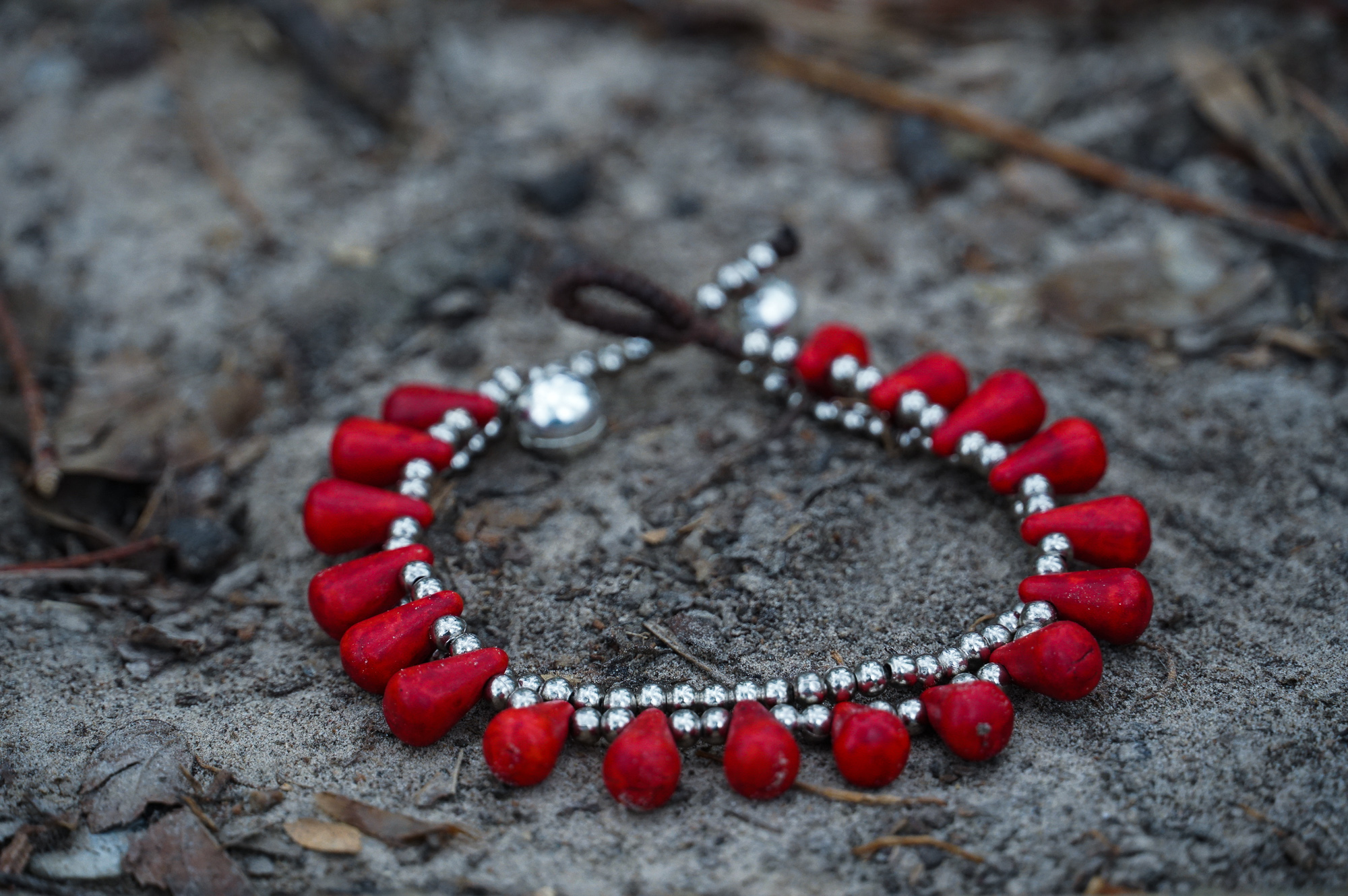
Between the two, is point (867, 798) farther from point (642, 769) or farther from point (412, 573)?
point (412, 573)

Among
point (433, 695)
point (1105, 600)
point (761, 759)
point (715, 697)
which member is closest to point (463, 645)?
point (433, 695)

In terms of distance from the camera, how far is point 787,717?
1.85 meters

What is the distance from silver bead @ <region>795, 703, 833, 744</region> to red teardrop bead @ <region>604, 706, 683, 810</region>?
0.72ft

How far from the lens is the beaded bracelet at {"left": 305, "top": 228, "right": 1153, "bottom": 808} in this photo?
1.78 meters

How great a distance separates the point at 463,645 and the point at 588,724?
0.28m

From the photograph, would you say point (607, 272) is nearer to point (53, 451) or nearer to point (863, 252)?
point (863, 252)

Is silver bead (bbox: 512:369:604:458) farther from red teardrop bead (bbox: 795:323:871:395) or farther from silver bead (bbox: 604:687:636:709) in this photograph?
silver bead (bbox: 604:687:636:709)

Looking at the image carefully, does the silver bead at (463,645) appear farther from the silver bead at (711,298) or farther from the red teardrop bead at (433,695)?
the silver bead at (711,298)

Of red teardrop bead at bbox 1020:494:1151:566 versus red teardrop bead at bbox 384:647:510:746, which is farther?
red teardrop bead at bbox 1020:494:1151:566

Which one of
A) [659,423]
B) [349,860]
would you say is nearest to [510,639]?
[349,860]

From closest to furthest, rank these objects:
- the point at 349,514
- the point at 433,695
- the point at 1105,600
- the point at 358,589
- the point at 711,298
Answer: the point at 433,695
the point at 1105,600
the point at 358,589
the point at 349,514
the point at 711,298

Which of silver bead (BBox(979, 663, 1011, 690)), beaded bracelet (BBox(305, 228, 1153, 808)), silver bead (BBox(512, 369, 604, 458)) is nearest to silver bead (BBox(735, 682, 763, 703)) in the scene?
beaded bracelet (BBox(305, 228, 1153, 808))

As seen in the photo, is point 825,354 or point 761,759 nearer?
point 761,759

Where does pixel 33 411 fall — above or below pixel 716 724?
below
